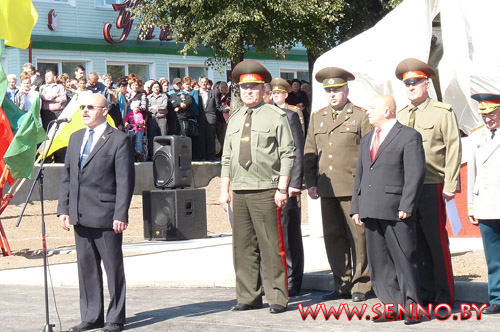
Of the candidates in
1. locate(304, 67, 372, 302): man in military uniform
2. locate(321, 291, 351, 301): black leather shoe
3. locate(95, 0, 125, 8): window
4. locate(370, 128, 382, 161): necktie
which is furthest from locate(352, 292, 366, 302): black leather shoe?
locate(95, 0, 125, 8): window

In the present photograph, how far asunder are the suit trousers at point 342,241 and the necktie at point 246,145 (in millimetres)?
1035

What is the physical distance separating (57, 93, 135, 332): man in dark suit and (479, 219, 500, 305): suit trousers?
3.00 meters

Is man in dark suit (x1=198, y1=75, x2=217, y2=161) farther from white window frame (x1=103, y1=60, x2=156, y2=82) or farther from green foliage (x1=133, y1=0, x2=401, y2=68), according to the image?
white window frame (x1=103, y1=60, x2=156, y2=82)

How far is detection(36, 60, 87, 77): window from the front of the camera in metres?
32.2

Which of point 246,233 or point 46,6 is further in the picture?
point 46,6

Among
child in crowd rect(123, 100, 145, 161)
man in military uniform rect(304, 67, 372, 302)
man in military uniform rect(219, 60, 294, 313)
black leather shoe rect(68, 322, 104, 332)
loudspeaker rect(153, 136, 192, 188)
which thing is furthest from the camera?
child in crowd rect(123, 100, 145, 161)

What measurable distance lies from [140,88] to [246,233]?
13.1 m

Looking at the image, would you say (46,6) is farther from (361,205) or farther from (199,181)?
(361,205)

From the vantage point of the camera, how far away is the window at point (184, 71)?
36.6m

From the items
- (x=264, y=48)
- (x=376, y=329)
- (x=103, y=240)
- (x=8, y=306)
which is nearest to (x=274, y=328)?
(x=376, y=329)

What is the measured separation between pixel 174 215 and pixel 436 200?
806 cm

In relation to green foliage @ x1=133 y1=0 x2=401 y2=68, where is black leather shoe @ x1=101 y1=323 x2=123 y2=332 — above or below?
below

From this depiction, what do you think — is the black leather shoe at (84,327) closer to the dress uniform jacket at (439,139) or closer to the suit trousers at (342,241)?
the suit trousers at (342,241)

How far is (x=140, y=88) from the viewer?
21.7 m
